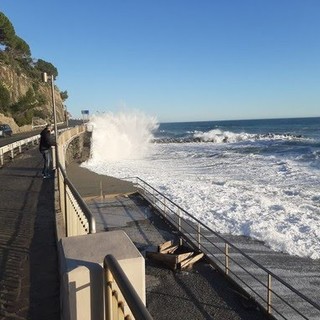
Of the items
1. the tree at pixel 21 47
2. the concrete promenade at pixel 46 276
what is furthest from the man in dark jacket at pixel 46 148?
the tree at pixel 21 47

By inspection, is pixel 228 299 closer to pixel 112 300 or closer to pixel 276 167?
pixel 112 300

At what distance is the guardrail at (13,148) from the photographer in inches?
721

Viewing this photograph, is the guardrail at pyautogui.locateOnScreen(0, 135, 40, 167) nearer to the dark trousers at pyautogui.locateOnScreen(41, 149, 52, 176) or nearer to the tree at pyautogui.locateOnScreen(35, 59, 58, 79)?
the dark trousers at pyautogui.locateOnScreen(41, 149, 52, 176)

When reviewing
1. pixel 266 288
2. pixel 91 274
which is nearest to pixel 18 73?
pixel 266 288

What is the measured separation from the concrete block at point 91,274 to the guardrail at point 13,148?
1616cm

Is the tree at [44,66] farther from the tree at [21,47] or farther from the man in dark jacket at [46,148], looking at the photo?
the man in dark jacket at [46,148]

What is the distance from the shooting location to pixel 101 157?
4122 cm

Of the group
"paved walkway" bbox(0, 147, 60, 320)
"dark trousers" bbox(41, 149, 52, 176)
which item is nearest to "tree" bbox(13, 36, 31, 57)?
"dark trousers" bbox(41, 149, 52, 176)

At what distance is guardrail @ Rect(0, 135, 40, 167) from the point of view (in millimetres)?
18311

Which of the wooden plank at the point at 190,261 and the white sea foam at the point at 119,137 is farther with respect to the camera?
the white sea foam at the point at 119,137

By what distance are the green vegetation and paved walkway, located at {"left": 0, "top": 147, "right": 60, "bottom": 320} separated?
3232cm

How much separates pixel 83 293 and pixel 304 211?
14368 millimetres

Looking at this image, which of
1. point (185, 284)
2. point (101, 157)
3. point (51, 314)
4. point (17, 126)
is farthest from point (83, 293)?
point (17, 126)

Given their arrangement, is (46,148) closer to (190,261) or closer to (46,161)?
(46,161)
